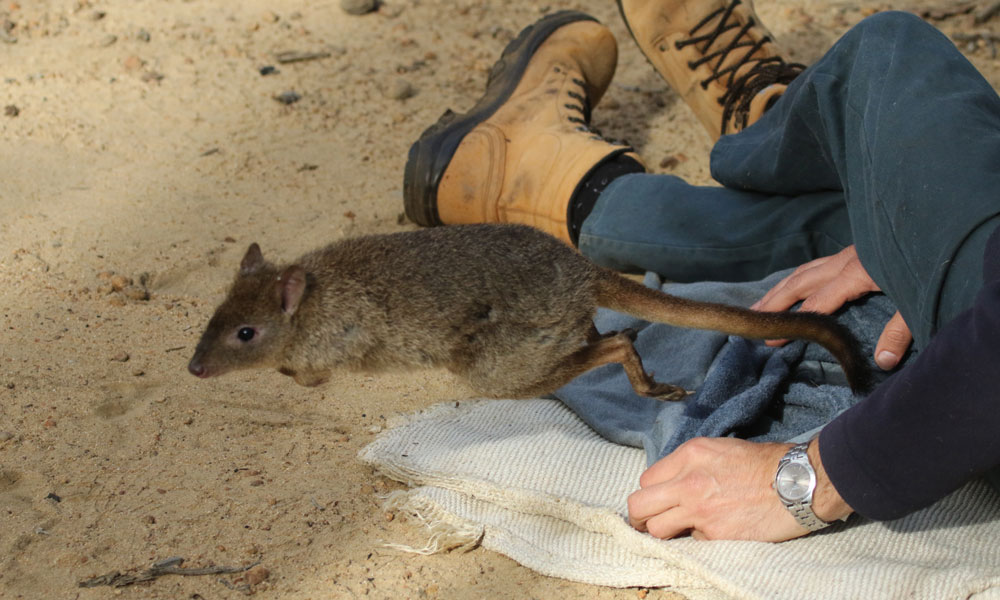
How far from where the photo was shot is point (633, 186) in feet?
15.2

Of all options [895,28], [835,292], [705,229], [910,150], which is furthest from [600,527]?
[895,28]

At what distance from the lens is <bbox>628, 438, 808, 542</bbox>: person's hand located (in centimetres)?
273

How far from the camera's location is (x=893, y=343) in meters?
3.29

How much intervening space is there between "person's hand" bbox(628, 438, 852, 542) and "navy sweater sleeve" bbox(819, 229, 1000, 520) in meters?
0.27

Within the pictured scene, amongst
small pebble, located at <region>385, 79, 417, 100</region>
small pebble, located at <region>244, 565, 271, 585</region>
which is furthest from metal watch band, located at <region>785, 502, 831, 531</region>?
small pebble, located at <region>385, 79, 417, 100</region>

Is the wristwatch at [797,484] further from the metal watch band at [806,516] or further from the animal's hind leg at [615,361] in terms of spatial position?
the animal's hind leg at [615,361]

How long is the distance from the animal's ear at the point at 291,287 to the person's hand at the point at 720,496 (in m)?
1.46

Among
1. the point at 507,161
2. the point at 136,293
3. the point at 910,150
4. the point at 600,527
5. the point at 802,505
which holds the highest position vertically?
the point at 910,150

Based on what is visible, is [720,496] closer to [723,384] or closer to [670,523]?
[670,523]

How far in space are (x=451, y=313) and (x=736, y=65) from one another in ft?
9.15

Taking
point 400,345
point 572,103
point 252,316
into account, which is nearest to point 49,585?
point 252,316

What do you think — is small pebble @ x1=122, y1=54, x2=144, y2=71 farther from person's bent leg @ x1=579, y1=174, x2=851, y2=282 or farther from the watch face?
the watch face

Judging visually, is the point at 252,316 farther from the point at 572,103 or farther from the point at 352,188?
the point at 572,103

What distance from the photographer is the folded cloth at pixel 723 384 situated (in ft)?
10.8
